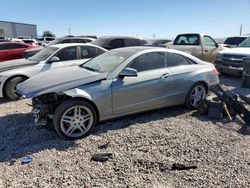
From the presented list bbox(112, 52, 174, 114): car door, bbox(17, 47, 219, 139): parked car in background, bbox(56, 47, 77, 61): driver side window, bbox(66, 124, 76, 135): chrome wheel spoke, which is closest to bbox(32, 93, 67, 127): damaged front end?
bbox(17, 47, 219, 139): parked car in background

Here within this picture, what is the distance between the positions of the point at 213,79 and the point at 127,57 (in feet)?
7.31

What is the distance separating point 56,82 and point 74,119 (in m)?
0.73

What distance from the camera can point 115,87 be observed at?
4754 mm

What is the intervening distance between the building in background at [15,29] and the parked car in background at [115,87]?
6330 centimetres

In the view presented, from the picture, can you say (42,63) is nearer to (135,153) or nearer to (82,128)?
(82,128)

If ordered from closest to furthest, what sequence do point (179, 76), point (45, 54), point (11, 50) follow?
1. point (179, 76)
2. point (45, 54)
3. point (11, 50)

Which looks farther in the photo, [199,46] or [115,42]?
[199,46]

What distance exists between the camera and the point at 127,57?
5.16 meters

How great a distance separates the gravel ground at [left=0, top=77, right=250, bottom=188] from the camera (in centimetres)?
336

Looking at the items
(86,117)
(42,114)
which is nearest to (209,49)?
(86,117)

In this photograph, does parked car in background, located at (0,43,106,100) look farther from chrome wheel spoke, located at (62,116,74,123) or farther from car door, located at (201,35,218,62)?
car door, located at (201,35,218,62)

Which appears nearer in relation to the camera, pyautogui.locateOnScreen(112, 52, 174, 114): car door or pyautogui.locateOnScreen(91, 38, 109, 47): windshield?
pyautogui.locateOnScreen(112, 52, 174, 114): car door

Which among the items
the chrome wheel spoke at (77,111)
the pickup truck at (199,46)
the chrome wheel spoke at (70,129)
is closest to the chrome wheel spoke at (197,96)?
the chrome wheel spoke at (77,111)

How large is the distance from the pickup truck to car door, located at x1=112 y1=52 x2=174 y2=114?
7025 mm
